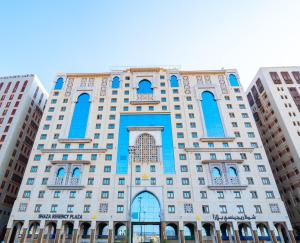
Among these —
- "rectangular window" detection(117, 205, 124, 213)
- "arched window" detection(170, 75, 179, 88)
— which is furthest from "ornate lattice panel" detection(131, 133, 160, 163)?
"arched window" detection(170, 75, 179, 88)

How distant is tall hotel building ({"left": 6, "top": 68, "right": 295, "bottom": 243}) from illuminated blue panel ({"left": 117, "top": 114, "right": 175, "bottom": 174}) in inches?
10.1

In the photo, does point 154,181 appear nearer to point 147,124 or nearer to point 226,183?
point 147,124

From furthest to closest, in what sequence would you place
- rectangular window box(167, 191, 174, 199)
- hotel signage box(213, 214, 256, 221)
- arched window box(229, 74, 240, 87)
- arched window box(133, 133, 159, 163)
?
arched window box(229, 74, 240, 87)
arched window box(133, 133, 159, 163)
rectangular window box(167, 191, 174, 199)
hotel signage box(213, 214, 256, 221)

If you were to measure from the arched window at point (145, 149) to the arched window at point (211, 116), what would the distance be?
14.3 meters

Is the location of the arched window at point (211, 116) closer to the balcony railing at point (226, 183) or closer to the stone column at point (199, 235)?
the balcony railing at point (226, 183)

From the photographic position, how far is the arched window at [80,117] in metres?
56.2

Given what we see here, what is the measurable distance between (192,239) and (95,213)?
20509mm

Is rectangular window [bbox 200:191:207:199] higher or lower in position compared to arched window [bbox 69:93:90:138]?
lower

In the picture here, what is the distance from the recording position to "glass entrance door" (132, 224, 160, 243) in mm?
44719

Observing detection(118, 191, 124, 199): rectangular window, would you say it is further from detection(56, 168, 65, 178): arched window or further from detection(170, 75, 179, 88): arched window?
detection(170, 75, 179, 88): arched window

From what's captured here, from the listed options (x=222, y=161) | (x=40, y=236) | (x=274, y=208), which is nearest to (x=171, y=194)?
(x=222, y=161)

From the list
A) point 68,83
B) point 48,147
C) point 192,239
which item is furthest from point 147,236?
point 68,83

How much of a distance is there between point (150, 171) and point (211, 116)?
73.8 feet

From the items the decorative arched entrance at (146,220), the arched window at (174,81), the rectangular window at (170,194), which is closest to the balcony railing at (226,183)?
the rectangular window at (170,194)
